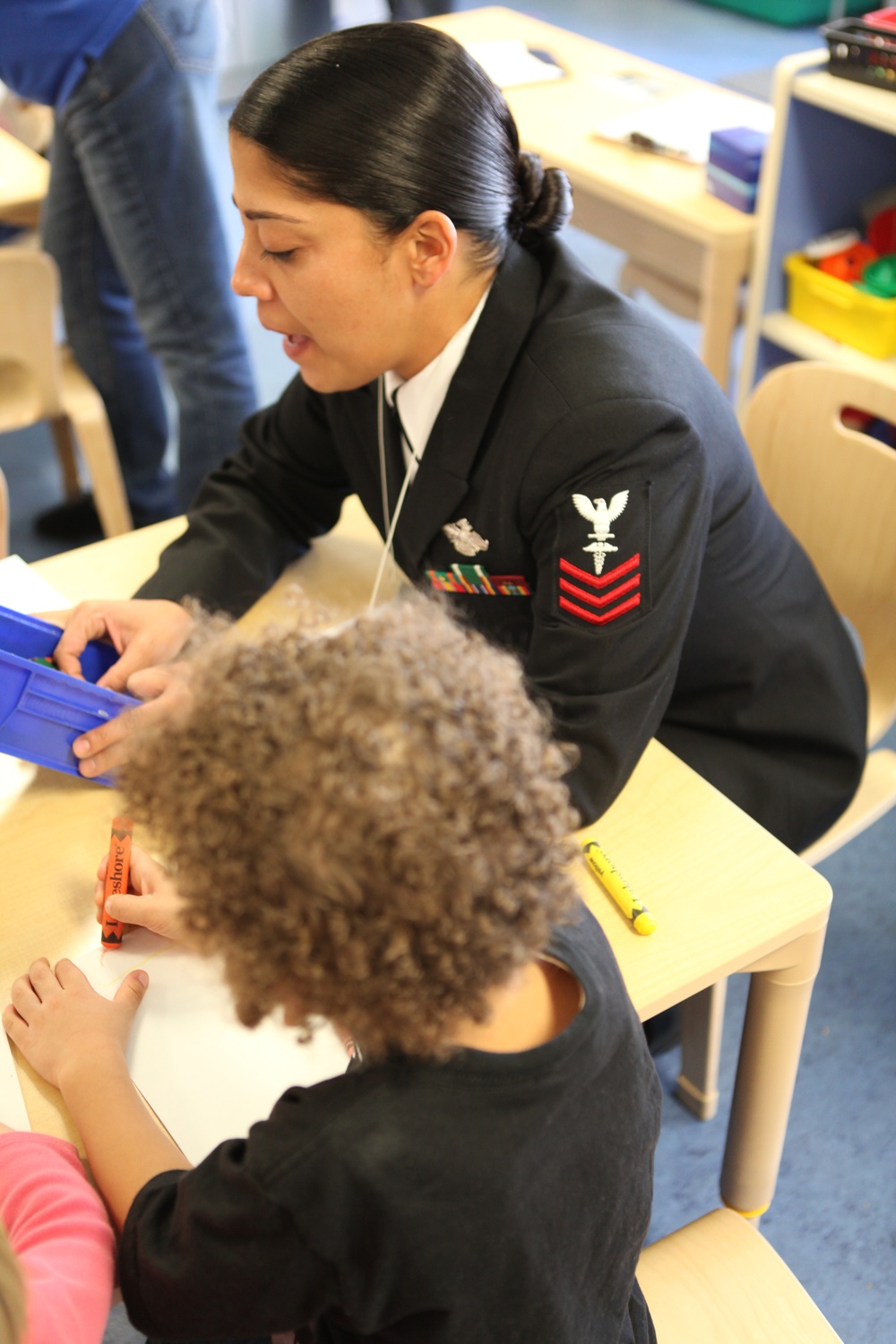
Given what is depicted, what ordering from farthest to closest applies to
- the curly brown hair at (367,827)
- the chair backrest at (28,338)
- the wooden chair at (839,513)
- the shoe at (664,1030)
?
1. the chair backrest at (28,338)
2. the shoe at (664,1030)
3. the wooden chair at (839,513)
4. the curly brown hair at (367,827)

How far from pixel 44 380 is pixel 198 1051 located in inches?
61.5

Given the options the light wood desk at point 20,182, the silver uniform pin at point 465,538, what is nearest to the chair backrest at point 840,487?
the silver uniform pin at point 465,538

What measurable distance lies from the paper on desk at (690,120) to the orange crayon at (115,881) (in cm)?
177

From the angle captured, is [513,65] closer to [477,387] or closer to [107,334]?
[107,334]

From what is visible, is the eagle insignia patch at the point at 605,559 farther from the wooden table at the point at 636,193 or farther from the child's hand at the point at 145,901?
the wooden table at the point at 636,193

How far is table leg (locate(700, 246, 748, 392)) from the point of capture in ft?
6.83

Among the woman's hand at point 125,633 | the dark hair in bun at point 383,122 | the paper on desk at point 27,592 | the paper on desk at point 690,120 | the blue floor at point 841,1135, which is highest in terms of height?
the dark hair in bun at point 383,122

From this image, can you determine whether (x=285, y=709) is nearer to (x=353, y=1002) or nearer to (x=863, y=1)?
(x=353, y=1002)

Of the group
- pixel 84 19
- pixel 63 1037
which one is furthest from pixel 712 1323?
pixel 84 19

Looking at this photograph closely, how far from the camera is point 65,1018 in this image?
0.83 m

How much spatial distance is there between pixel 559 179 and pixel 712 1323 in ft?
3.24

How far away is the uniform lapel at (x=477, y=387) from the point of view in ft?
3.64

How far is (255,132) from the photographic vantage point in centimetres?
102

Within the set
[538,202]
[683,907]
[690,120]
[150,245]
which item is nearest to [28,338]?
[150,245]
